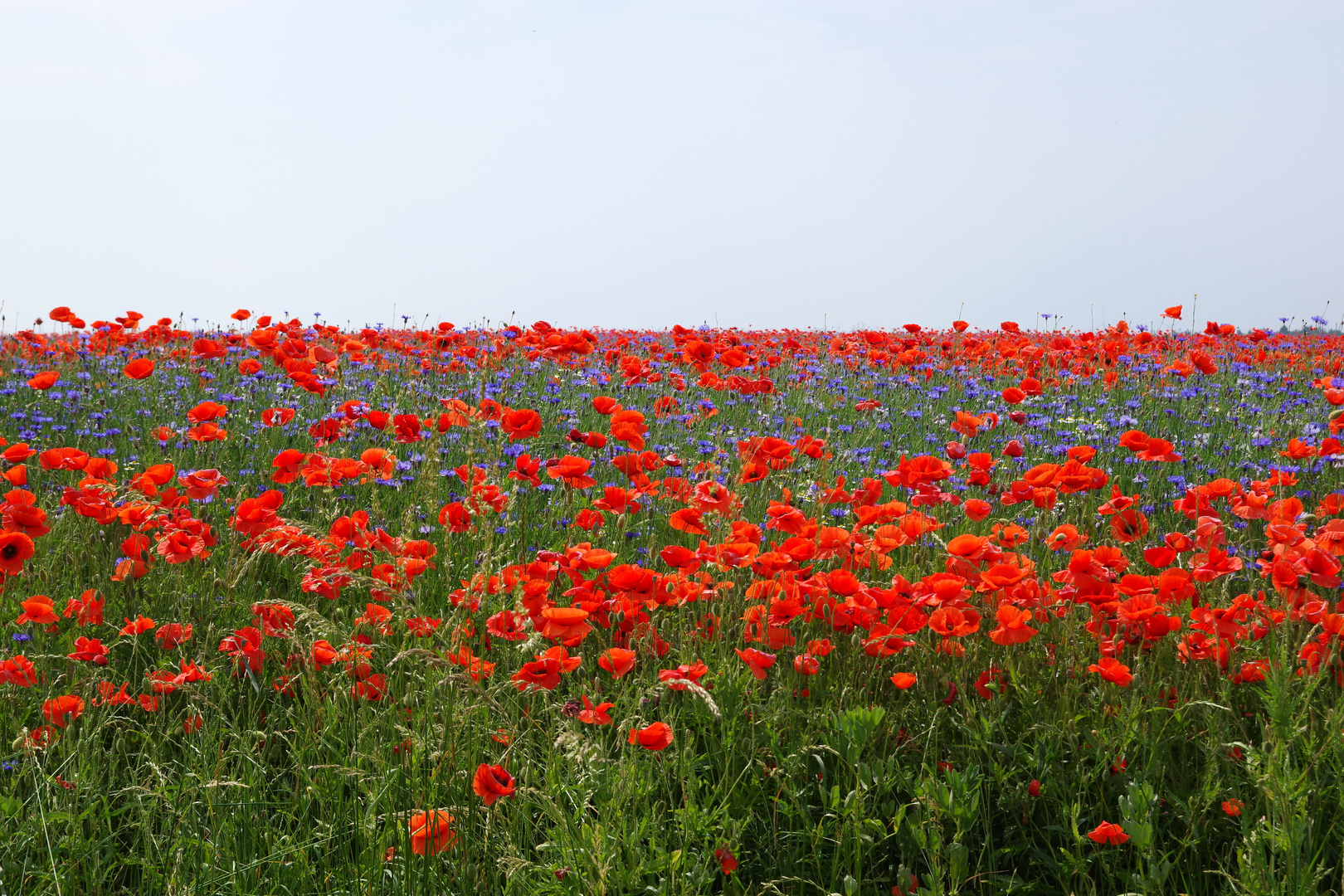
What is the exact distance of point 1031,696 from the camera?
2.27 meters

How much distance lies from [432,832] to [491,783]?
0.45 feet

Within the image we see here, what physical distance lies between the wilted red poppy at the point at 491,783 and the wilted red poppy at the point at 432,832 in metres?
0.08

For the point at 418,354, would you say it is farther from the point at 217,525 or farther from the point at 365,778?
the point at 365,778

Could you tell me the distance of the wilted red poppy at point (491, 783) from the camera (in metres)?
1.80

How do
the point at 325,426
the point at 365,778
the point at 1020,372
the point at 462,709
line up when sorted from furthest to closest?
the point at 1020,372
the point at 325,426
the point at 365,778
the point at 462,709

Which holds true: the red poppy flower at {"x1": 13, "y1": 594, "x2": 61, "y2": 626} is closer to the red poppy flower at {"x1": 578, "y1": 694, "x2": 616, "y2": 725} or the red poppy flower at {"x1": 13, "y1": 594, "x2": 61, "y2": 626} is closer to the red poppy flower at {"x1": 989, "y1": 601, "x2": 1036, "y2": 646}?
the red poppy flower at {"x1": 578, "y1": 694, "x2": 616, "y2": 725}

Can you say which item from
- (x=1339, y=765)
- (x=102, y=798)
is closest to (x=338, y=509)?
(x=102, y=798)

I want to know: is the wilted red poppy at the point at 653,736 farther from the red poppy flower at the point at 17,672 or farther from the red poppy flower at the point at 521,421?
the red poppy flower at the point at 17,672

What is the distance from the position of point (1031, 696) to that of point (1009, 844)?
358 millimetres

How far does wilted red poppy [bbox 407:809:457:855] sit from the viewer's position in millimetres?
1758

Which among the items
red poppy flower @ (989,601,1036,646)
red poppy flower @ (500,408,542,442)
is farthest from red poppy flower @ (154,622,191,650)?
red poppy flower @ (989,601,1036,646)

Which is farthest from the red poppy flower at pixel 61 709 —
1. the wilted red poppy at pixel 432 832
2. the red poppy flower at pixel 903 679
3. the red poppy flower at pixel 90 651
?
the red poppy flower at pixel 903 679

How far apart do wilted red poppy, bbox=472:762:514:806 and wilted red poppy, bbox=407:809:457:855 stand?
0.08 meters

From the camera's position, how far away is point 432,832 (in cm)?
176
